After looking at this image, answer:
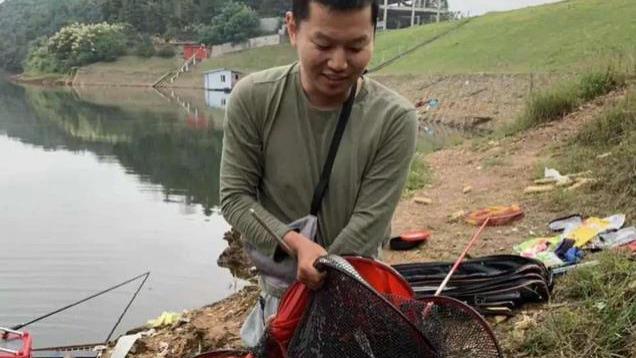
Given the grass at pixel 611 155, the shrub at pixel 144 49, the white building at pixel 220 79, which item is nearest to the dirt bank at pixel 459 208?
the grass at pixel 611 155

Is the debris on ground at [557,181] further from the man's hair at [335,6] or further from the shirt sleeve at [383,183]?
the man's hair at [335,6]

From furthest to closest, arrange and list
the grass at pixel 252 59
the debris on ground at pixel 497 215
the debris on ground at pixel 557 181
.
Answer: the grass at pixel 252 59 → the debris on ground at pixel 557 181 → the debris on ground at pixel 497 215

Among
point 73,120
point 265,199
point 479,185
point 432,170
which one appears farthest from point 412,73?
point 265,199

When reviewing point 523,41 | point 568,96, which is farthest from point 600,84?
point 523,41

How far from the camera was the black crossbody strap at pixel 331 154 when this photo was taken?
181 centimetres

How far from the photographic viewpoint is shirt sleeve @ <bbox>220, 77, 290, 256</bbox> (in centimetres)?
183

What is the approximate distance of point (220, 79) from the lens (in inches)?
1911

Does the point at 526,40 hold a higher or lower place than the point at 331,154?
lower

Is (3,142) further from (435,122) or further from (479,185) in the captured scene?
(479,185)

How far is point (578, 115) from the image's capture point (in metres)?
9.66

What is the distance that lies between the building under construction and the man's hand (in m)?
65.6

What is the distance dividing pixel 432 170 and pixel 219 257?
11.5 ft

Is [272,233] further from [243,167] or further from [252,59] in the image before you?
[252,59]

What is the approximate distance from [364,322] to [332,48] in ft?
2.32
